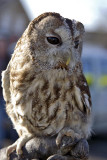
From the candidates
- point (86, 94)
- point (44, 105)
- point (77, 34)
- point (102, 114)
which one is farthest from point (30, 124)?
point (102, 114)

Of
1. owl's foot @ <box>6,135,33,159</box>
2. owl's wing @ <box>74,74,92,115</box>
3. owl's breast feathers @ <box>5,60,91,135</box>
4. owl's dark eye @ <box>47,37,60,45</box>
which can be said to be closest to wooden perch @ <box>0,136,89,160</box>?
owl's foot @ <box>6,135,33,159</box>

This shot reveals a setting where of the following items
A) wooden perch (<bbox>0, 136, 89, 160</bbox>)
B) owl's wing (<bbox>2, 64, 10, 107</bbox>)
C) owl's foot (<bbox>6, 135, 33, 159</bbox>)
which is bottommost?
wooden perch (<bbox>0, 136, 89, 160</bbox>)

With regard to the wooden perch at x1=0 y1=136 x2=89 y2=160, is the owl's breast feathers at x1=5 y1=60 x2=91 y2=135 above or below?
above

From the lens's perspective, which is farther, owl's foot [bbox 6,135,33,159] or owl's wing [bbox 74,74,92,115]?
owl's wing [bbox 74,74,92,115]

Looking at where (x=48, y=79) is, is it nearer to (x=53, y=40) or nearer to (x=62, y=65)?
(x=62, y=65)

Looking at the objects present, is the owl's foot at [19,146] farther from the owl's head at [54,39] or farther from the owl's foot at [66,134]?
the owl's head at [54,39]

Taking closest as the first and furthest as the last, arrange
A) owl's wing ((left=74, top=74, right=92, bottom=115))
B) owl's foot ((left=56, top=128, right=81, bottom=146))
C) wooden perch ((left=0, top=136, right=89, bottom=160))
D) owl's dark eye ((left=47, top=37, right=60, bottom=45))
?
wooden perch ((left=0, top=136, right=89, bottom=160)), owl's foot ((left=56, top=128, right=81, bottom=146)), owl's dark eye ((left=47, top=37, right=60, bottom=45)), owl's wing ((left=74, top=74, right=92, bottom=115))

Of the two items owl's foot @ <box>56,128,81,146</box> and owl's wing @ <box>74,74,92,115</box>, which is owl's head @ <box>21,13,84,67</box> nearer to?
owl's wing @ <box>74,74,92,115</box>
